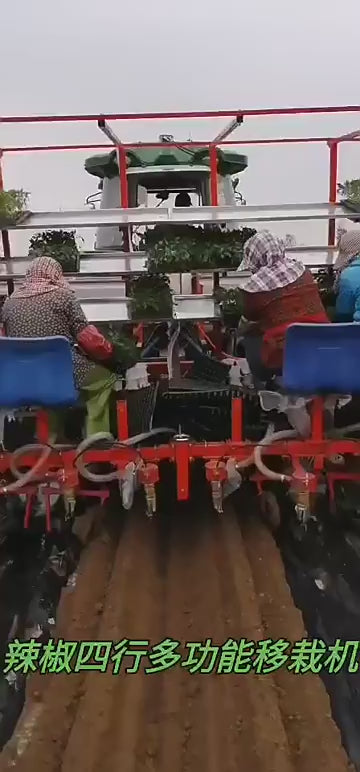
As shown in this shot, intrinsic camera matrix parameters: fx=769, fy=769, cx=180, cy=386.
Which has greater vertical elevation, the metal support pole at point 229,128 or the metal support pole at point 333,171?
the metal support pole at point 229,128

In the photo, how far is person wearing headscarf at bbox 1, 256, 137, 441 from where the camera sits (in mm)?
4004

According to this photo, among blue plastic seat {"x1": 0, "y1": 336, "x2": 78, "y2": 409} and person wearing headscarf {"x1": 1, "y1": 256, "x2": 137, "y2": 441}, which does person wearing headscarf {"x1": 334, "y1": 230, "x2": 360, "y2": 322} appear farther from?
blue plastic seat {"x1": 0, "y1": 336, "x2": 78, "y2": 409}

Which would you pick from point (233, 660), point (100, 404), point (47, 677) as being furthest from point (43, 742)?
point (100, 404)

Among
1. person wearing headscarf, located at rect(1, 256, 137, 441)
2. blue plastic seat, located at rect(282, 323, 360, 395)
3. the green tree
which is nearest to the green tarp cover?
the green tree

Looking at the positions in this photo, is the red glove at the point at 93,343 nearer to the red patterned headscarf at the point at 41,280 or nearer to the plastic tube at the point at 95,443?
the red patterned headscarf at the point at 41,280

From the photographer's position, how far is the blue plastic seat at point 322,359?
11.7 ft

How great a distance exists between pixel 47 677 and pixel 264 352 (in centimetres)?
201

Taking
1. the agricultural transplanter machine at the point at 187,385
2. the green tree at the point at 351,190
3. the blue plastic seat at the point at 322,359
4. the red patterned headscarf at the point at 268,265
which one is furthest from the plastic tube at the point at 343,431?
the green tree at the point at 351,190

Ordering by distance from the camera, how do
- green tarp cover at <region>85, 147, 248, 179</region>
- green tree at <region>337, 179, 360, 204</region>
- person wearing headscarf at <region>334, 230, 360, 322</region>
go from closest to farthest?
person wearing headscarf at <region>334, 230, 360, 322</region> < green tree at <region>337, 179, 360, 204</region> < green tarp cover at <region>85, 147, 248, 179</region>

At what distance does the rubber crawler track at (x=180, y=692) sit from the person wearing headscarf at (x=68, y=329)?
0.81 m

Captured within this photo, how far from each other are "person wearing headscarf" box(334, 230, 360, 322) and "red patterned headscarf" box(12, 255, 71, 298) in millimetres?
1587

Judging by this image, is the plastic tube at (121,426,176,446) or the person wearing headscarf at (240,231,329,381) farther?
the person wearing headscarf at (240,231,329,381)

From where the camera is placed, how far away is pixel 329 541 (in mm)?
4078

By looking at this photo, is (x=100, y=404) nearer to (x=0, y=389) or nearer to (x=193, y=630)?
(x=0, y=389)
